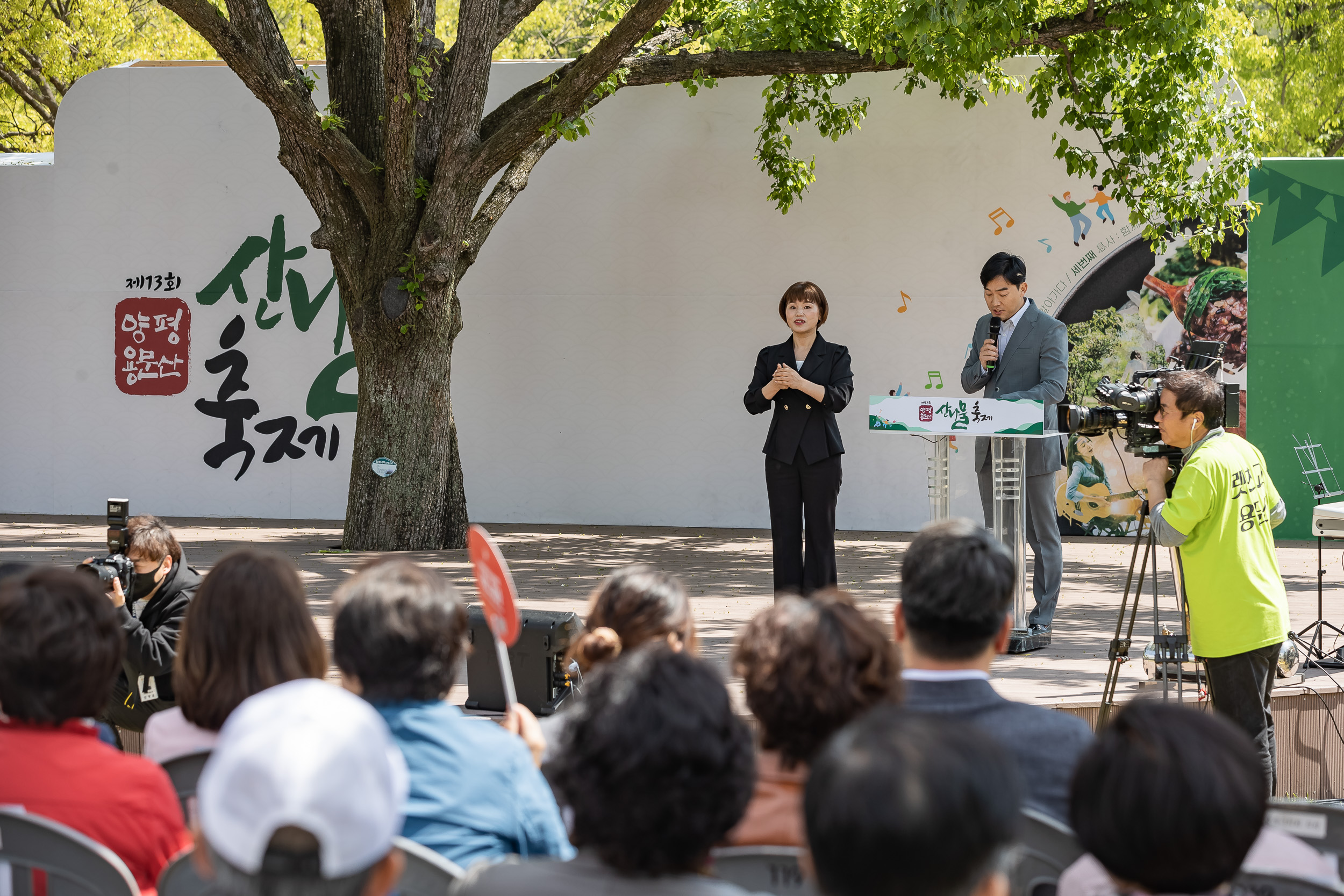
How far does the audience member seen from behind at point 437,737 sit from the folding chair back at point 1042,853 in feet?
2.25

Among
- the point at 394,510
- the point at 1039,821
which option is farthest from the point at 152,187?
the point at 1039,821

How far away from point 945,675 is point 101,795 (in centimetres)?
133

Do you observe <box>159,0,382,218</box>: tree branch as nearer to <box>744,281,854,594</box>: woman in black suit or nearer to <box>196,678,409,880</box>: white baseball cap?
<box>744,281,854,594</box>: woman in black suit

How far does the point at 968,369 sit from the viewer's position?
17.6 feet

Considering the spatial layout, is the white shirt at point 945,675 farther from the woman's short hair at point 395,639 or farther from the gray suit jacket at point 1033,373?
the gray suit jacket at point 1033,373

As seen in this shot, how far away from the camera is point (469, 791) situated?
6.01 feet

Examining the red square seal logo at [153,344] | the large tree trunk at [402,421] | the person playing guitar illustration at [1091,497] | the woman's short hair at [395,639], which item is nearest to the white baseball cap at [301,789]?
the woman's short hair at [395,639]

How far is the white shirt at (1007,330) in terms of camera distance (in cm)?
528

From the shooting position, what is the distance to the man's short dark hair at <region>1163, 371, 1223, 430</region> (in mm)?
3672

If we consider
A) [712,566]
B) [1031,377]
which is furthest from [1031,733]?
[712,566]

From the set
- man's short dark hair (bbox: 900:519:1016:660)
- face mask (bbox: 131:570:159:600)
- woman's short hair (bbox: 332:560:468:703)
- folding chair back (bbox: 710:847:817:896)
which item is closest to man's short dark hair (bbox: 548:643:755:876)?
folding chair back (bbox: 710:847:817:896)

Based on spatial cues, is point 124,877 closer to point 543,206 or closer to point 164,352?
point 543,206

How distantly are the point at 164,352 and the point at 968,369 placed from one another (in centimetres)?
769

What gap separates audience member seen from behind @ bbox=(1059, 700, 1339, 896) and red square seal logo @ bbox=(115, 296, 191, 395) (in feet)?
33.8
